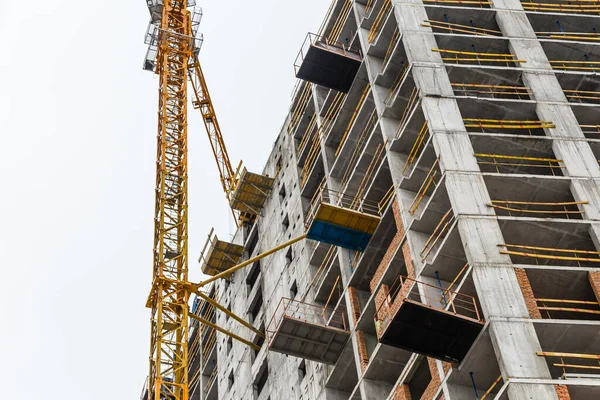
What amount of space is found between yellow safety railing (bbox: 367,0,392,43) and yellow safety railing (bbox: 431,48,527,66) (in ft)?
14.7

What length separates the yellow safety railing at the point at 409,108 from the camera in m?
38.1

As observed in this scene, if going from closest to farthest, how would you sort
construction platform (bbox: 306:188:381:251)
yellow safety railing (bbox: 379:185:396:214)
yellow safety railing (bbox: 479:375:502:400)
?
yellow safety railing (bbox: 479:375:502:400)
construction platform (bbox: 306:188:381:251)
yellow safety railing (bbox: 379:185:396:214)

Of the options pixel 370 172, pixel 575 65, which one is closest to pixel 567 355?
pixel 370 172

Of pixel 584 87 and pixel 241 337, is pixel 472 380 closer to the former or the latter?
pixel 584 87

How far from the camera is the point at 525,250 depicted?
3170 centimetres

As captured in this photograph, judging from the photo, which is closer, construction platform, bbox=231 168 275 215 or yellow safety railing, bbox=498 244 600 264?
yellow safety railing, bbox=498 244 600 264

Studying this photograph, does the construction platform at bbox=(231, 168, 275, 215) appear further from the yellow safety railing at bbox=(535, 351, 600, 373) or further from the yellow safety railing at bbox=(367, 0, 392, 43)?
the yellow safety railing at bbox=(535, 351, 600, 373)

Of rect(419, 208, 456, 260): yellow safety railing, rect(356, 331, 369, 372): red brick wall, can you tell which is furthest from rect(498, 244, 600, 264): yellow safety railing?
rect(356, 331, 369, 372): red brick wall

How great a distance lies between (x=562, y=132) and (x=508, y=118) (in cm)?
255

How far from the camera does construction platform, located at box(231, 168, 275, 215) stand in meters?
53.5

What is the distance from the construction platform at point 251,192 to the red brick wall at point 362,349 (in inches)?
726

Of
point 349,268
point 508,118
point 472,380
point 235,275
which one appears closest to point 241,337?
point 235,275

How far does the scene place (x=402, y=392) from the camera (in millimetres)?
31625

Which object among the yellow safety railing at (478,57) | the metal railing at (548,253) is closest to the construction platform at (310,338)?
the metal railing at (548,253)
